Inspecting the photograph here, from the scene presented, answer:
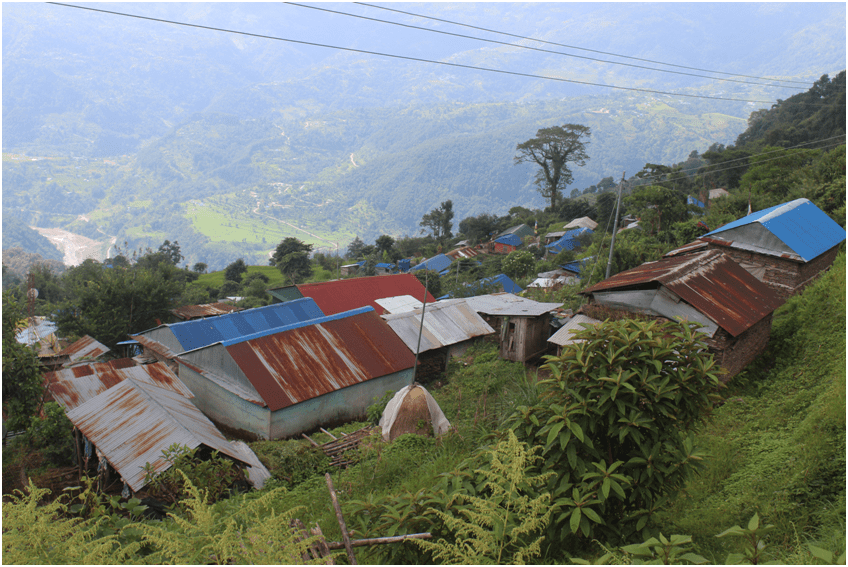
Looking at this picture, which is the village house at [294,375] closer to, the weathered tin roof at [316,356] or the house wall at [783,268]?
the weathered tin roof at [316,356]

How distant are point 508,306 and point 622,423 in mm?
13269

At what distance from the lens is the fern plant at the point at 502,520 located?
10.8ft

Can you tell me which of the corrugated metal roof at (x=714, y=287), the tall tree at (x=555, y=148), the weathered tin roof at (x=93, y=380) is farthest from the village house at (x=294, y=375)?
the tall tree at (x=555, y=148)

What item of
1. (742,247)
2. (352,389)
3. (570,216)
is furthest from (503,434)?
(570,216)

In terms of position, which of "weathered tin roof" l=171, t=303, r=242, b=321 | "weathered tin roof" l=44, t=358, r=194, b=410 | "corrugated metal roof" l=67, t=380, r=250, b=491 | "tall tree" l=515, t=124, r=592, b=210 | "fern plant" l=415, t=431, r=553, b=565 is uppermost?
"tall tree" l=515, t=124, r=592, b=210

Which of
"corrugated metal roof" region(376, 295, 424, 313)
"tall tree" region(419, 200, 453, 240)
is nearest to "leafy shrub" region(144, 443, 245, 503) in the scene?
"corrugated metal roof" region(376, 295, 424, 313)

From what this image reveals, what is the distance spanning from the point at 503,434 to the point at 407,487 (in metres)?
1.70

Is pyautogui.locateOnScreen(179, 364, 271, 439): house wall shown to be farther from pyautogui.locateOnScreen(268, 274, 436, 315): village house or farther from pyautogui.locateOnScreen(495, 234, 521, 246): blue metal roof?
pyautogui.locateOnScreen(495, 234, 521, 246): blue metal roof

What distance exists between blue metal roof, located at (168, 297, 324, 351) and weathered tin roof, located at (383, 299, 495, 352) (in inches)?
195

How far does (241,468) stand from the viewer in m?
8.22

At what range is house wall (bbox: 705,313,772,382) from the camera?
9875mm

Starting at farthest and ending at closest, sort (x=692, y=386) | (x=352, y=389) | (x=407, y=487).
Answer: (x=352, y=389), (x=407, y=487), (x=692, y=386)

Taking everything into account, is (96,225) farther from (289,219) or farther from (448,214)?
(448,214)

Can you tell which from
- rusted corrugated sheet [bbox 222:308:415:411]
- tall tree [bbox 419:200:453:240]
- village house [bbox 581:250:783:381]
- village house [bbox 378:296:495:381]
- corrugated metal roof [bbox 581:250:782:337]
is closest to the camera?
village house [bbox 581:250:783:381]
